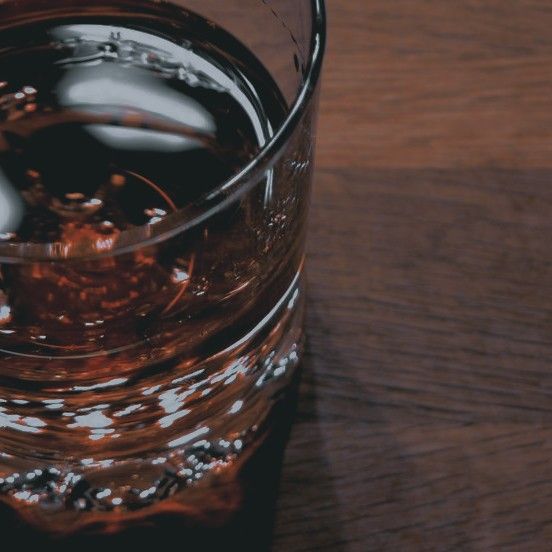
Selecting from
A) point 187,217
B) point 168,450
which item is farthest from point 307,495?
point 187,217

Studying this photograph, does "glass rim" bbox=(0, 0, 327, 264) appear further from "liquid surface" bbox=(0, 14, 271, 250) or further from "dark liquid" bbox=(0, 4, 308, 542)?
"liquid surface" bbox=(0, 14, 271, 250)

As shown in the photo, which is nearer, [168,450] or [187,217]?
[187,217]

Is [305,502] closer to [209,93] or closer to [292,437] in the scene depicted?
[292,437]

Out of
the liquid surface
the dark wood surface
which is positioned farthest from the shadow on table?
the liquid surface

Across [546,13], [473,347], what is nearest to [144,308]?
[473,347]

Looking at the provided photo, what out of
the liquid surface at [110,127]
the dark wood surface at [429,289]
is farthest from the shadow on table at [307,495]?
the liquid surface at [110,127]

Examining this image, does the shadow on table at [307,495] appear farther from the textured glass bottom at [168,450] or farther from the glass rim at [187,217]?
the glass rim at [187,217]

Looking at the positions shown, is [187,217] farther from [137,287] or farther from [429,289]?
[429,289]
